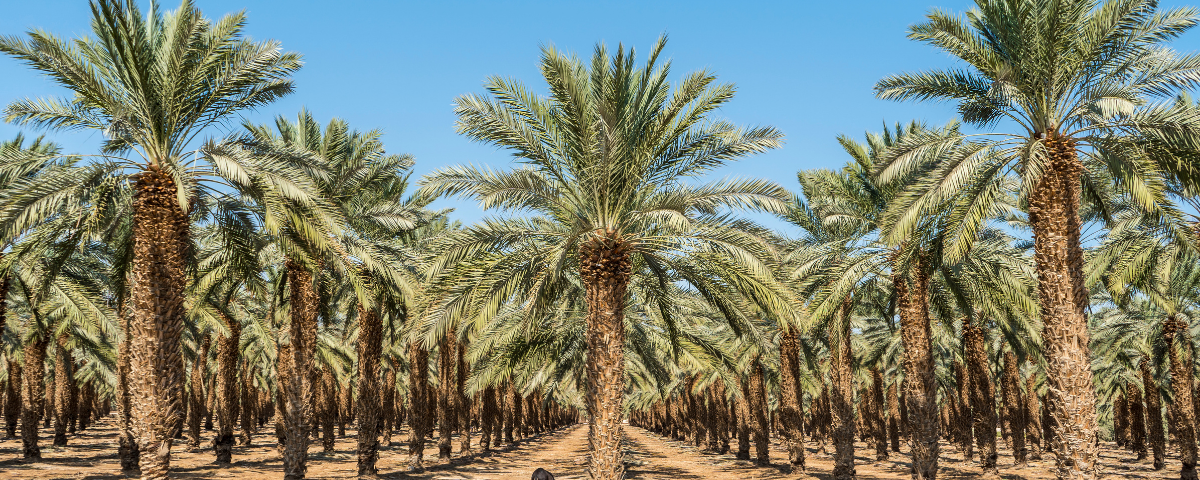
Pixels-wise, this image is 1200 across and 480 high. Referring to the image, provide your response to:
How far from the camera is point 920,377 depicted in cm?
1853

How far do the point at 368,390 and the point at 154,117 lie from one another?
10192 mm

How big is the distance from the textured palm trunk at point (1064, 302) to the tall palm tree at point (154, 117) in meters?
13.5


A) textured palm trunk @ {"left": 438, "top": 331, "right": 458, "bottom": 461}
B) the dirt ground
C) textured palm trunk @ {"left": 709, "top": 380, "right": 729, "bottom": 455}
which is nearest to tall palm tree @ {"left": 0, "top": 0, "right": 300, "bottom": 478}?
the dirt ground

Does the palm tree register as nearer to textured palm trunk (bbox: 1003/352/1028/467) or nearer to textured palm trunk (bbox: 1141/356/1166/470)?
textured palm trunk (bbox: 1003/352/1028/467)

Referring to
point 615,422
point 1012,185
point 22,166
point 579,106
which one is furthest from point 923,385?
point 22,166

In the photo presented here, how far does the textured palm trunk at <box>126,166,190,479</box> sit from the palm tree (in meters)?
12.6

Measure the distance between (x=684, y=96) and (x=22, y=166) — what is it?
1144 cm

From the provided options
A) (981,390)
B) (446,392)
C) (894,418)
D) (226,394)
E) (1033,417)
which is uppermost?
(226,394)

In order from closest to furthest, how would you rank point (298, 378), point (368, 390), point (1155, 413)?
point (298, 378) < point (368, 390) < point (1155, 413)

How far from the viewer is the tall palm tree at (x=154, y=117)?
12125 mm

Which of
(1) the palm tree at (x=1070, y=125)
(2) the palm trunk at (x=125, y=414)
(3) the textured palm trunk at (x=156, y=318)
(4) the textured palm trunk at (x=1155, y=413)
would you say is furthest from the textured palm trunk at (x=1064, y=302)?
(4) the textured palm trunk at (x=1155, y=413)

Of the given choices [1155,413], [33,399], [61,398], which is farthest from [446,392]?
[1155,413]

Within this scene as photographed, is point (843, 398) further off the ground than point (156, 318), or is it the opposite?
point (156, 318)

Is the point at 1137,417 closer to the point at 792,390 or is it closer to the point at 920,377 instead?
the point at 792,390
